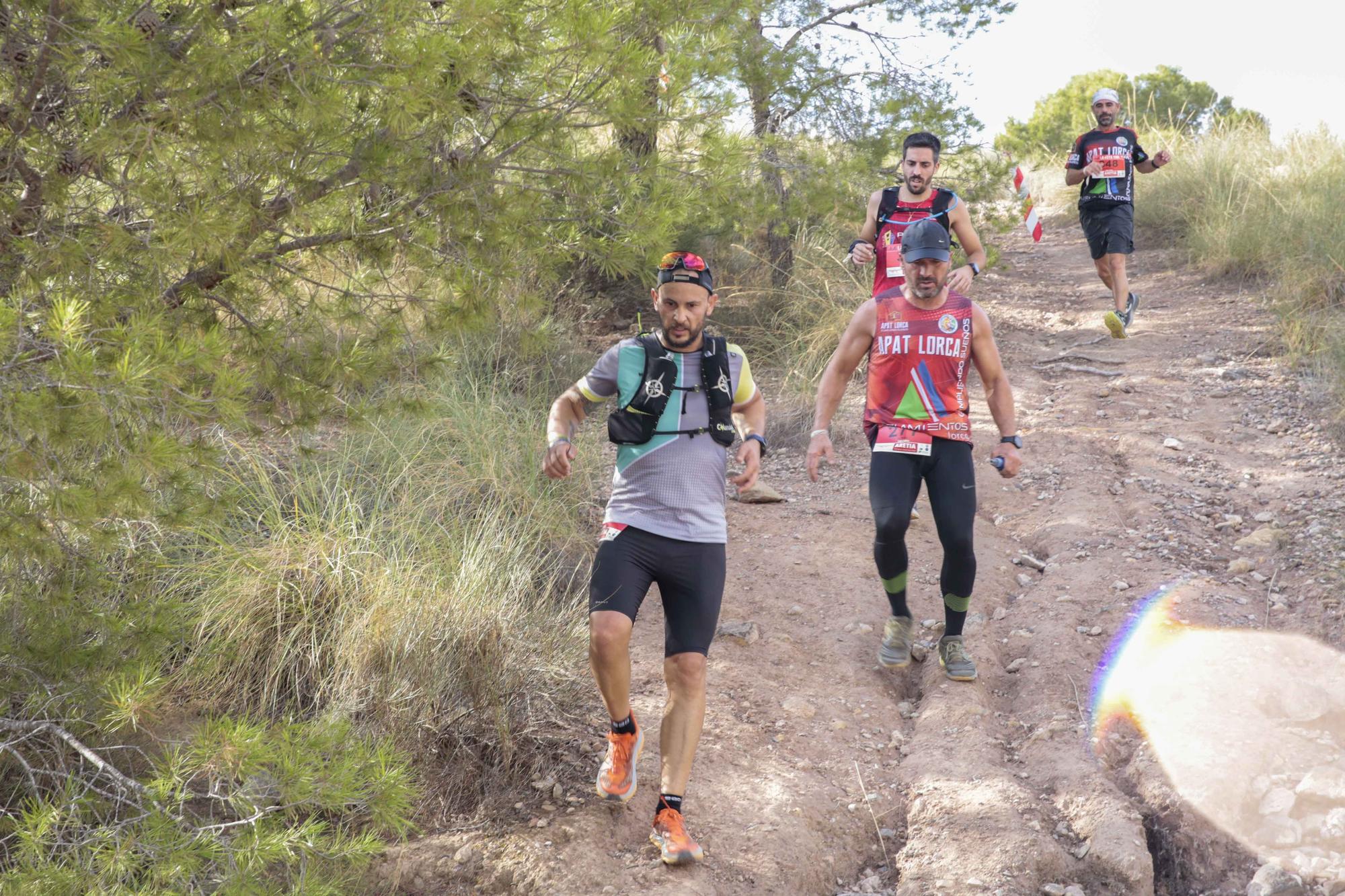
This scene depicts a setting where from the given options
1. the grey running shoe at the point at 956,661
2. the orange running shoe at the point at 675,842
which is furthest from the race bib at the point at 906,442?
the orange running shoe at the point at 675,842

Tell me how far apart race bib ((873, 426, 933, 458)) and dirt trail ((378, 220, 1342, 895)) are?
97 centimetres

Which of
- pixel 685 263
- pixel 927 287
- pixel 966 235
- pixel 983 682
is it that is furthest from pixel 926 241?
pixel 983 682

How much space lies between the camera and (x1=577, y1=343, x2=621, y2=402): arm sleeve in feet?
11.2

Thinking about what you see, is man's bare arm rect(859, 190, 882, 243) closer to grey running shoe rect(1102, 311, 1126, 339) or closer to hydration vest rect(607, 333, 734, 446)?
hydration vest rect(607, 333, 734, 446)

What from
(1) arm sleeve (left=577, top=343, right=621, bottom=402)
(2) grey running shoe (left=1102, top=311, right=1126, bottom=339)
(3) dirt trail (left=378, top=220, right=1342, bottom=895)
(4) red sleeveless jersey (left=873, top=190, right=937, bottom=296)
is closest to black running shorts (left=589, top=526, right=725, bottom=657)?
(1) arm sleeve (left=577, top=343, right=621, bottom=402)

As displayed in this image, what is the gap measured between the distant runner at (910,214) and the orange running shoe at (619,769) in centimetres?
267

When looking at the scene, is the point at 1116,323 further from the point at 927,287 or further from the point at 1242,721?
the point at 1242,721

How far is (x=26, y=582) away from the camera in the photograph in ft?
11.8

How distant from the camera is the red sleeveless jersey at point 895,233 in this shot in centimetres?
529

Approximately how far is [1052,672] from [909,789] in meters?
0.95

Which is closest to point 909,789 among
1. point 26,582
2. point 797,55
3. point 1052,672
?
point 1052,672

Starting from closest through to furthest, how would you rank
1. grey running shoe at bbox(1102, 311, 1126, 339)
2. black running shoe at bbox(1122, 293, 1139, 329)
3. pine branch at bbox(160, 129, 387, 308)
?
pine branch at bbox(160, 129, 387, 308), grey running shoe at bbox(1102, 311, 1126, 339), black running shoe at bbox(1122, 293, 1139, 329)

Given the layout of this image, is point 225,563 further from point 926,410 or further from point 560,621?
point 926,410

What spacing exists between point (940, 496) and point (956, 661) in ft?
2.26
